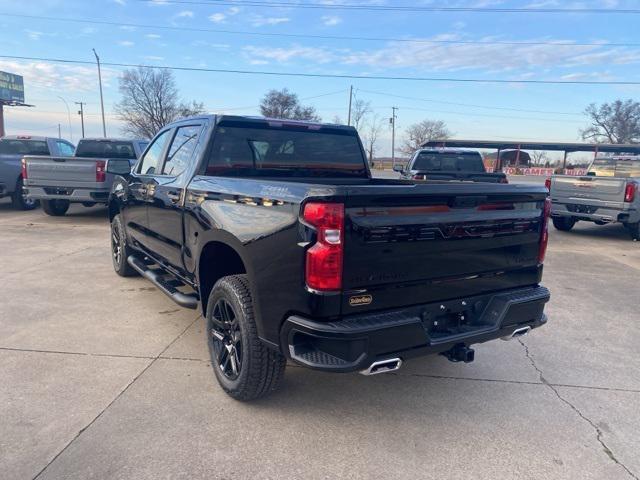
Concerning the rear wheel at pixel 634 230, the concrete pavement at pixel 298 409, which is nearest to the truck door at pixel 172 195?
the concrete pavement at pixel 298 409

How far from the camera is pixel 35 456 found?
2.71 m

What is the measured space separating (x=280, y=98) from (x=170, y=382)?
190ft

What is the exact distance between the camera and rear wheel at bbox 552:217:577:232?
39.9ft

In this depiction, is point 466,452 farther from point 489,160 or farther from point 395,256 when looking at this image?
point 489,160

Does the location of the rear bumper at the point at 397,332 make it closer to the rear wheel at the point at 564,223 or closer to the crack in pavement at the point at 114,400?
the crack in pavement at the point at 114,400

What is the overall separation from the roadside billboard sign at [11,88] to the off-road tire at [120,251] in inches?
2657

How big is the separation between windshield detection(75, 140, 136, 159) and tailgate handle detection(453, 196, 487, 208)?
10.7 m

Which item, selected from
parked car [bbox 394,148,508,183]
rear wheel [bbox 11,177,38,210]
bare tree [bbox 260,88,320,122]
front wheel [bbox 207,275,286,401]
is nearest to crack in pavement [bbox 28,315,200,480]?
front wheel [bbox 207,275,286,401]

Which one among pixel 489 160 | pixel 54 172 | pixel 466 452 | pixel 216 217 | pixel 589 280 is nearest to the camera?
pixel 466 452

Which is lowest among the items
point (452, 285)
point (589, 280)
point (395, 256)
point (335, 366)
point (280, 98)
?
point (589, 280)

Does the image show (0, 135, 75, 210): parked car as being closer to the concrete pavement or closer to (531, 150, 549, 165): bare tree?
the concrete pavement

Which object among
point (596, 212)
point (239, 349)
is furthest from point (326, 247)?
point (596, 212)

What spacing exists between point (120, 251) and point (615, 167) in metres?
11.9

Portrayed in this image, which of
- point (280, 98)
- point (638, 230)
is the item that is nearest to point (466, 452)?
point (638, 230)
